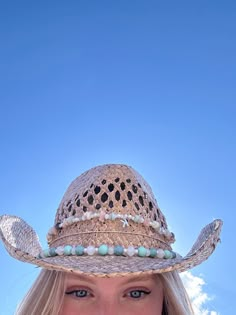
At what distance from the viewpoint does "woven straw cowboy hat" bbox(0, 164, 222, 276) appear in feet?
5.34

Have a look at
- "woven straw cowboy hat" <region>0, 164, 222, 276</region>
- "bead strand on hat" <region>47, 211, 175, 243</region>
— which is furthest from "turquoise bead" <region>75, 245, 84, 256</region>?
"bead strand on hat" <region>47, 211, 175, 243</region>

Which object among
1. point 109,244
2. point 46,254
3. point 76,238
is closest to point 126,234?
point 109,244

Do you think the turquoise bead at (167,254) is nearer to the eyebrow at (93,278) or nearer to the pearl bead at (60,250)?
the eyebrow at (93,278)

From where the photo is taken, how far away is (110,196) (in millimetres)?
1770

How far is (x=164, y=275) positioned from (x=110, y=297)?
0.81ft

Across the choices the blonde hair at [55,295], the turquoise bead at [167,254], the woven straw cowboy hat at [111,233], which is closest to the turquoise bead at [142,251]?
the woven straw cowboy hat at [111,233]

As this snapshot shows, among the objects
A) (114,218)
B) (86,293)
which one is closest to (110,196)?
(114,218)

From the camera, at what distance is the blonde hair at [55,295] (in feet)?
5.89

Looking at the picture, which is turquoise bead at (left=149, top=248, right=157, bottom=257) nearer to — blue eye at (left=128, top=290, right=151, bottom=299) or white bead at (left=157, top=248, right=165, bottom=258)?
white bead at (left=157, top=248, right=165, bottom=258)

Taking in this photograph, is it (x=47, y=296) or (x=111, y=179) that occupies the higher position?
(x=111, y=179)

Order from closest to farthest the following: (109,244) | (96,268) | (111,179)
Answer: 1. (96,268)
2. (109,244)
3. (111,179)

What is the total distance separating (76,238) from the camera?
68.6 inches

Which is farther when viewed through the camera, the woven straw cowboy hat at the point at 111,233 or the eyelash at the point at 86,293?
the eyelash at the point at 86,293

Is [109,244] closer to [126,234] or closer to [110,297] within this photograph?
[126,234]
